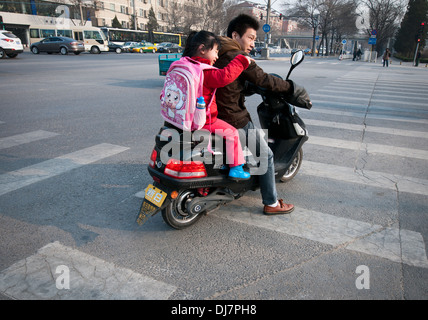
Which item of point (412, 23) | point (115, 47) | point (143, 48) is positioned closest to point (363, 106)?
point (115, 47)

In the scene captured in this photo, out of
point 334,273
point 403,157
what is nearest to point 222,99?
point 334,273

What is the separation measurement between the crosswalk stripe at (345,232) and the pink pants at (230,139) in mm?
665

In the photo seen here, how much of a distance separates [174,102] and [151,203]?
2.87 feet

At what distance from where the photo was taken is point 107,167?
4.36 metres

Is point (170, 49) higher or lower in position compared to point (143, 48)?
lower

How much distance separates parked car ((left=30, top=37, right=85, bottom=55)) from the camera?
2947 centimetres

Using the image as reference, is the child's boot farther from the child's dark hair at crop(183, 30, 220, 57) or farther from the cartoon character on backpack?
the child's dark hair at crop(183, 30, 220, 57)

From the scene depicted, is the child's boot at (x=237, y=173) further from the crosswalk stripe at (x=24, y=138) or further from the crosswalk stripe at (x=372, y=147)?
the crosswalk stripe at (x=24, y=138)

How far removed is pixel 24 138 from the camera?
17.9ft

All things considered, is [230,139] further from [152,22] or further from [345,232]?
[152,22]

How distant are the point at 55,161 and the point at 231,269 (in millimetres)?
3280

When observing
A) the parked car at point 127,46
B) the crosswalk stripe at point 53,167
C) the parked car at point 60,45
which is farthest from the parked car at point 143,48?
the crosswalk stripe at point 53,167

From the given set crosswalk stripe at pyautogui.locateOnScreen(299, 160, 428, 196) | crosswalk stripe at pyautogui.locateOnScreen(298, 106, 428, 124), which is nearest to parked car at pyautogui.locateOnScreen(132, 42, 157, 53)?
crosswalk stripe at pyautogui.locateOnScreen(298, 106, 428, 124)

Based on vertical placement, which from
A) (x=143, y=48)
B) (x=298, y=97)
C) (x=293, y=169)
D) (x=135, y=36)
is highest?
(x=135, y=36)
